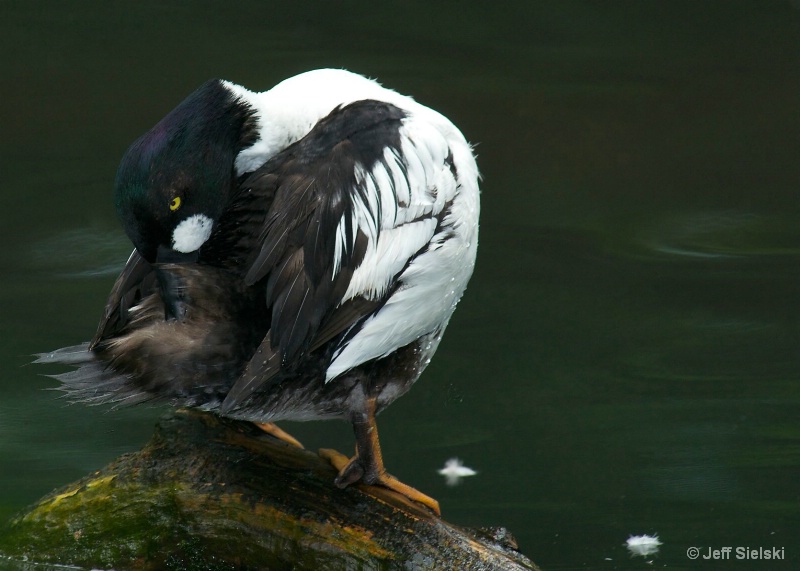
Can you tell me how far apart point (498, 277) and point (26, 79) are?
2.65 m

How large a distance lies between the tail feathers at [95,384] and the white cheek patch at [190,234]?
36 cm

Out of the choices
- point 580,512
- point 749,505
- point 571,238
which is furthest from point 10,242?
point 749,505

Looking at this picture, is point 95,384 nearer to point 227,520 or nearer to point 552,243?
point 227,520

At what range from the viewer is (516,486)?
156 inches

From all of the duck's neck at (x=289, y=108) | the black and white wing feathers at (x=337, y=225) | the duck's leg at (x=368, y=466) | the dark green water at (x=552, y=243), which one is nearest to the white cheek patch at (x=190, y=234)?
the black and white wing feathers at (x=337, y=225)

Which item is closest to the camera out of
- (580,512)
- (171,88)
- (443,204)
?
(443,204)

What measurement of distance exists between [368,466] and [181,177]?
0.89 metres

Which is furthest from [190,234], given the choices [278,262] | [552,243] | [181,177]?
[552,243]

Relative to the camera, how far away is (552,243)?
5305mm

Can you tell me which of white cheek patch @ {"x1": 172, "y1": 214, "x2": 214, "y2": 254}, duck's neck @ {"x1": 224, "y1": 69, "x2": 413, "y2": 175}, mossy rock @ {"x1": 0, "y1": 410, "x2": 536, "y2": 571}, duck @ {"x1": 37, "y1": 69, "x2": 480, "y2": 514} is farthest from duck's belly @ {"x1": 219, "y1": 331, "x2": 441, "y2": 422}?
duck's neck @ {"x1": 224, "y1": 69, "x2": 413, "y2": 175}

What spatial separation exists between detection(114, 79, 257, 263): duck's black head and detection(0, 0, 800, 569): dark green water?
4.17 feet

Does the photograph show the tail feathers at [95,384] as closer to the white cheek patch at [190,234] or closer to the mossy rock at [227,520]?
the mossy rock at [227,520]

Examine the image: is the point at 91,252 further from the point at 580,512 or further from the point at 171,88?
the point at 580,512

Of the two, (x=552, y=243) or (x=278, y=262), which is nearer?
(x=278, y=262)
